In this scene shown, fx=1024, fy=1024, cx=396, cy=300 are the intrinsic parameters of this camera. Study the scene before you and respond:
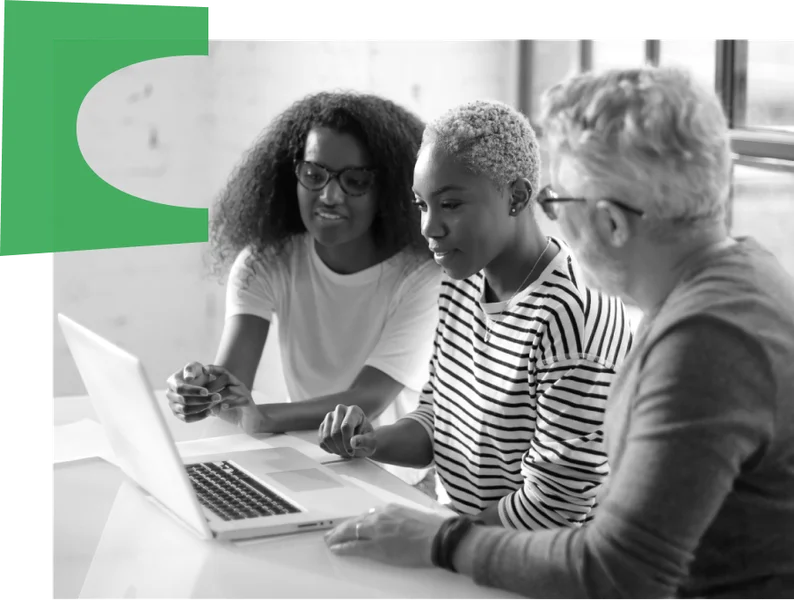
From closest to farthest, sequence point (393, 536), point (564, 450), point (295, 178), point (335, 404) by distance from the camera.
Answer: point (393, 536), point (564, 450), point (335, 404), point (295, 178)

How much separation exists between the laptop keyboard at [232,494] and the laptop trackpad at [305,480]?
0.13ft

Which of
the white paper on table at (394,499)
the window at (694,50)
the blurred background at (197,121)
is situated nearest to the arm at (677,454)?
the white paper on table at (394,499)

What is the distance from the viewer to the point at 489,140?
1400 millimetres

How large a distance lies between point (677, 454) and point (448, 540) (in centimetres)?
30

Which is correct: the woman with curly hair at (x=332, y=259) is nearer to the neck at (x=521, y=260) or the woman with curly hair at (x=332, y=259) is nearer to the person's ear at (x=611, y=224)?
the neck at (x=521, y=260)

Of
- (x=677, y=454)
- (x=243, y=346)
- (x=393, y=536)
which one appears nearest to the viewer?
(x=677, y=454)

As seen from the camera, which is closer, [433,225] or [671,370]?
[671,370]

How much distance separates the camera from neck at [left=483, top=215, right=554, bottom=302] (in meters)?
1.43

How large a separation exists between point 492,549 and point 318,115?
1102mm

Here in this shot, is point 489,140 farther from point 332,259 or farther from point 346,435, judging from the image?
point 332,259

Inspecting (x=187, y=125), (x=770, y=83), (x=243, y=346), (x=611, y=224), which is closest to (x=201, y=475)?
(x=243, y=346)

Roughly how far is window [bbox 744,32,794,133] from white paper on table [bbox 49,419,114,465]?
1.55m

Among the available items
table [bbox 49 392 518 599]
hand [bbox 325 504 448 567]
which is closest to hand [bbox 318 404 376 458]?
table [bbox 49 392 518 599]

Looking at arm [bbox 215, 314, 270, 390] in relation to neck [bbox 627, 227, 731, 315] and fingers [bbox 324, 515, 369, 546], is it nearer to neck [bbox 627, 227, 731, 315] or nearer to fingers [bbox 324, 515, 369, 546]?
fingers [bbox 324, 515, 369, 546]
